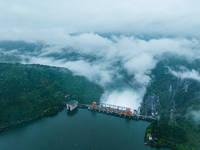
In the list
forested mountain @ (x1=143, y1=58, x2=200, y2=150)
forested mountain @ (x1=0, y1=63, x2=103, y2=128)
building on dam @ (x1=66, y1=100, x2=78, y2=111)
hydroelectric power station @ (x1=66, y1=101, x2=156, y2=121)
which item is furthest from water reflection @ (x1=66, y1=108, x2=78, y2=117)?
forested mountain @ (x1=143, y1=58, x2=200, y2=150)

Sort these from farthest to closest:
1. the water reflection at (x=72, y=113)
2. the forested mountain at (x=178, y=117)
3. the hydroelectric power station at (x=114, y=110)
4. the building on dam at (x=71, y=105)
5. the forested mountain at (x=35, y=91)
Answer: the building on dam at (x=71, y=105)
the water reflection at (x=72, y=113)
the hydroelectric power station at (x=114, y=110)
the forested mountain at (x=35, y=91)
the forested mountain at (x=178, y=117)

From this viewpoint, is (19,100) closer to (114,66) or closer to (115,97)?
(115,97)

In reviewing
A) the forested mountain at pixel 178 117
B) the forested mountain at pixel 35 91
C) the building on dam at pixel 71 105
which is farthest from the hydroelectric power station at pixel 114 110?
the forested mountain at pixel 178 117

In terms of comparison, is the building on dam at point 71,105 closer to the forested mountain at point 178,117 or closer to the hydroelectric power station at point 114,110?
the hydroelectric power station at point 114,110

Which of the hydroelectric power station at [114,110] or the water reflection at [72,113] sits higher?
the hydroelectric power station at [114,110]

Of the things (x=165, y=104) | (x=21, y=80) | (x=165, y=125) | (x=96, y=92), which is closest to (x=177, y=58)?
(x=165, y=104)

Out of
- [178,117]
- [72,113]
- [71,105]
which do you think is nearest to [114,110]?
[72,113]

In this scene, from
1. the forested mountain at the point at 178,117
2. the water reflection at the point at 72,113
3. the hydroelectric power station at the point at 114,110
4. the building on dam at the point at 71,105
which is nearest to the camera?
the forested mountain at the point at 178,117
